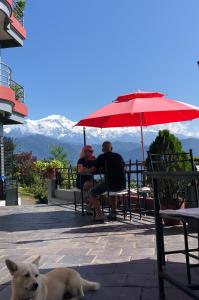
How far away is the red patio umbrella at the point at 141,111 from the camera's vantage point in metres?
8.05

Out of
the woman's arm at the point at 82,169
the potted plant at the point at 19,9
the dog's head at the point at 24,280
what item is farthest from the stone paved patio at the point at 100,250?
the potted plant at the point at 19,9

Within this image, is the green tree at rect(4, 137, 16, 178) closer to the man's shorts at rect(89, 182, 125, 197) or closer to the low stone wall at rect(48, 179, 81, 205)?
the low stone wall at rect(48, 179, 81, 205)

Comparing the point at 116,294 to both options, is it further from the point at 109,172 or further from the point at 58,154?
the point at 58,154

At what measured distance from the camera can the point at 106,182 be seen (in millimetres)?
8008

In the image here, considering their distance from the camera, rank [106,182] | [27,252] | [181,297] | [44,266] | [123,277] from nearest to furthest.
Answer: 1. [181,297]
2. [123,277]
3. [44,266]
4. [27,252]
5. [106,182]

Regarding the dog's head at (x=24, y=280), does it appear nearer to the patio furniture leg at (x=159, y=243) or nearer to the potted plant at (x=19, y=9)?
the patio furniture leg at (x=159, y=243)

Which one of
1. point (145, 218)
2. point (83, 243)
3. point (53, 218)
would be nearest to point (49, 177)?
point (53, 218)

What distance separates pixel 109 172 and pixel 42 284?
4.79 m

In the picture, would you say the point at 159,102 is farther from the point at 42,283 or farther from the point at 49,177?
A: the point at 49,177

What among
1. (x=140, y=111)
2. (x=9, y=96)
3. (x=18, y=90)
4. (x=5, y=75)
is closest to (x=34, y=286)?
(x=140, y=111)

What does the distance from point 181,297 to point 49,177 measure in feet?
37.5

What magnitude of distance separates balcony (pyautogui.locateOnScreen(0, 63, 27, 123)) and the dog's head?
15727 mm

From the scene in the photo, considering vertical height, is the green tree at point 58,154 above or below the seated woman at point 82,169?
above

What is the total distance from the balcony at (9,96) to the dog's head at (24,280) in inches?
619
